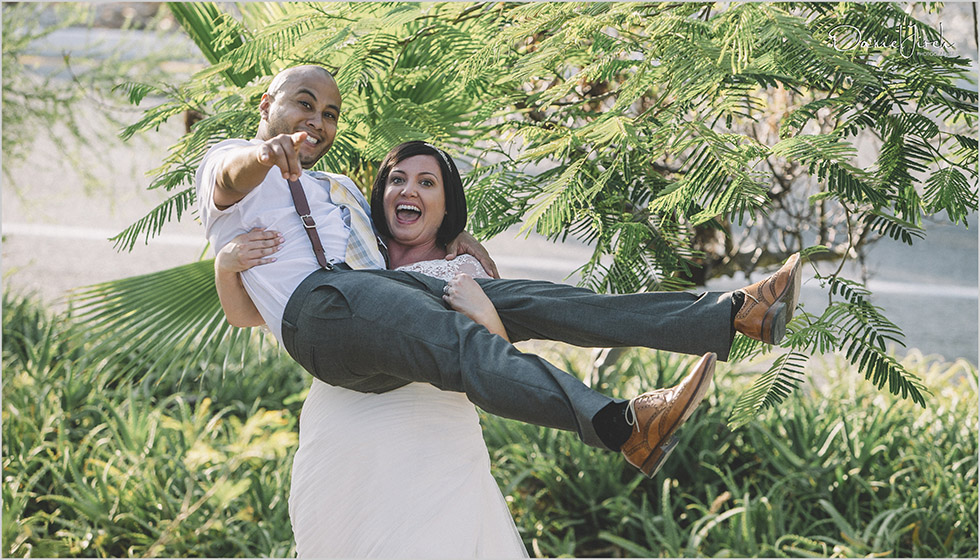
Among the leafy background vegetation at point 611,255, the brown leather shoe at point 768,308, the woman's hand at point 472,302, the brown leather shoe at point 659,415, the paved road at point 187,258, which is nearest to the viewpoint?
the brown leather shoe at point 659,415

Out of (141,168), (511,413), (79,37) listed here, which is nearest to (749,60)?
(511,413)

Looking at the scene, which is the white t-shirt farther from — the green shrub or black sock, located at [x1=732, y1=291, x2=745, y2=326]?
the green shrub

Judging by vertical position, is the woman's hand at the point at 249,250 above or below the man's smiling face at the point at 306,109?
below

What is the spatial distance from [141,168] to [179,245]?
183 centimetres

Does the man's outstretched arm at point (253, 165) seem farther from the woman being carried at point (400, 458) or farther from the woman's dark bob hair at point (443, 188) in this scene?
the woman's dark bob hair at point (443, 188)

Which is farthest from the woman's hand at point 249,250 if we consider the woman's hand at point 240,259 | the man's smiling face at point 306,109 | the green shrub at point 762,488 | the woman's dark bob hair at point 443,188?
the green shrub at point 762,488

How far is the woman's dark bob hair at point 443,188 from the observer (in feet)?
8.57

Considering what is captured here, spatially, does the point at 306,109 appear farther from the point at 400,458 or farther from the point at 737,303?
the point at 737,303

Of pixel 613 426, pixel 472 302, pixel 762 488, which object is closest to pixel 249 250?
pixel 472 302

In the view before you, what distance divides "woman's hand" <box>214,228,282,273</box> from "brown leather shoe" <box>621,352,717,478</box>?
1023 millimetres

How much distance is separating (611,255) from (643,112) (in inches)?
18.7

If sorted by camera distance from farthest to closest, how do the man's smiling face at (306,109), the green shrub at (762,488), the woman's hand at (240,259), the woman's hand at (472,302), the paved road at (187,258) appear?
the paved road at (187,258), the green shrub at (762,488), the man's smiling face at (306,109), the woman's hand at (240,259), the woman's hand at (472,302)

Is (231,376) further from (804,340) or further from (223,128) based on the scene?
(804,340)

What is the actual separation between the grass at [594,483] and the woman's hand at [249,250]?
1.68 m
